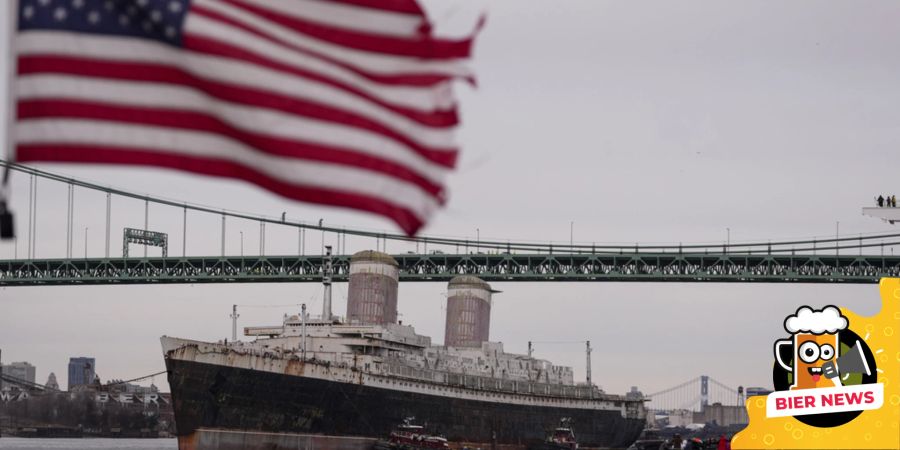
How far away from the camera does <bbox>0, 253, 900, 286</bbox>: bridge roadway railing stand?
425ft

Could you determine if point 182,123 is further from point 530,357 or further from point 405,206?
point 530,357

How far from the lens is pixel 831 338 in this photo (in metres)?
23.4

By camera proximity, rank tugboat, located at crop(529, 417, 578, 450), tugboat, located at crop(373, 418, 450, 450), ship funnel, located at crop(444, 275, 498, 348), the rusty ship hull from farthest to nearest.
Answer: ship funnel, located at crop(444, 275, 498, 348), tugboat, located at crop(529, 417, 578, 450), tugboat, located at crop(373, 418, 450, 450), the rusty ship hull

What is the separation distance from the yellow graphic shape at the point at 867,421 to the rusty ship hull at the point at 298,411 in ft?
145

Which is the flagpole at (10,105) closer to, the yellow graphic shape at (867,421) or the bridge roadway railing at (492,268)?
the yellow graphic shape at (867,421)

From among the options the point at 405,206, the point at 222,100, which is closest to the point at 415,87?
the point at 405,206

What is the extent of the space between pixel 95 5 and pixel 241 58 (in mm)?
906

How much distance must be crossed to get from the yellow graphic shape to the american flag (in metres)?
14.9

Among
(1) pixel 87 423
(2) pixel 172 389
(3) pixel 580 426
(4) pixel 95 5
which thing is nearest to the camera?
(4) pixel 95 5

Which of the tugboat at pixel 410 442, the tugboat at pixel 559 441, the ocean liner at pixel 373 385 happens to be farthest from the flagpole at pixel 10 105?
the tugboat at pixel 559 441

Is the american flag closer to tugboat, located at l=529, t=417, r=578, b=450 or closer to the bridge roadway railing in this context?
tugboat, located at l=529, t=417, r=578, b=450

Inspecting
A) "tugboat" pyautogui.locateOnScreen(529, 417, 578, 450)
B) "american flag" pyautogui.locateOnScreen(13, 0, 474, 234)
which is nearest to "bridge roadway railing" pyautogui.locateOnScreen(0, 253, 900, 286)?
"tugboat" pyautogui.locateOnScreen(529, 417, 578, 450)

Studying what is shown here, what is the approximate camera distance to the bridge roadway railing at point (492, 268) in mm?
129625

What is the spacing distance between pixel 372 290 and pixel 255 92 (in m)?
78.9
